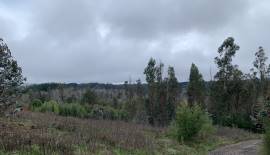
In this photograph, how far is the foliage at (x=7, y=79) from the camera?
10.7 m

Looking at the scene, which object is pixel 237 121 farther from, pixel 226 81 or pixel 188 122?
pixel 188 122

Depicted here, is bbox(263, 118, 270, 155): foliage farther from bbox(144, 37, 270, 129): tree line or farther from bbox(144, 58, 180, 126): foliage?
bbox(144, 58, 180, 126): foliage

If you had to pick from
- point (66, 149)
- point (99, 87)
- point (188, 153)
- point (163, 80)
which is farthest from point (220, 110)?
point (99, 87)

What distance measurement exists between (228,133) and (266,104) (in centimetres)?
2116

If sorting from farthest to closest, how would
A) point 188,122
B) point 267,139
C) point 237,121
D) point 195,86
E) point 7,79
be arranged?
point 195,86 < point 237,121 < point 188,122 < point 267,139 < point 7,79

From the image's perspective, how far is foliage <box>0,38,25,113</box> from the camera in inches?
420

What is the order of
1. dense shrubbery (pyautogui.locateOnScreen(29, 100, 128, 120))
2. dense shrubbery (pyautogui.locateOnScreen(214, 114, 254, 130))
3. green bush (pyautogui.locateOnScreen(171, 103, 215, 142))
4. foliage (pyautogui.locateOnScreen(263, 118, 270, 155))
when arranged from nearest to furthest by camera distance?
foliage (pyautogui.locateOnScreen(263, 118, 270, 155))
green bush (pyautogui.locateOnScreen(171, 103, 215, 142))
dense shrubbery (pyautogui.locateOnScreen(29, 100, 128, 120))
dense shrubbery (pyautogui.locateOnScreen(214, 114, 254, 130))

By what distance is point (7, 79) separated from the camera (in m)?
10.8

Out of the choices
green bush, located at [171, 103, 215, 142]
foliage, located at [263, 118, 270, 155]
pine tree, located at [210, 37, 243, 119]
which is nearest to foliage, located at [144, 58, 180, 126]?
pine tree, located at [210, 37, 243, 119]

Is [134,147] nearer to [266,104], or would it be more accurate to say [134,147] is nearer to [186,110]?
[266,104]

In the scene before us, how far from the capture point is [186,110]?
25328 millimetres

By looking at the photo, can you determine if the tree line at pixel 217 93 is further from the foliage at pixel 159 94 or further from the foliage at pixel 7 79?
the foliage at pixel 7 79

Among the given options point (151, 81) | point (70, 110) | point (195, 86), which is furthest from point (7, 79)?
point (151, 81)

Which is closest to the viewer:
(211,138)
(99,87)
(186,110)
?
(186,110)
